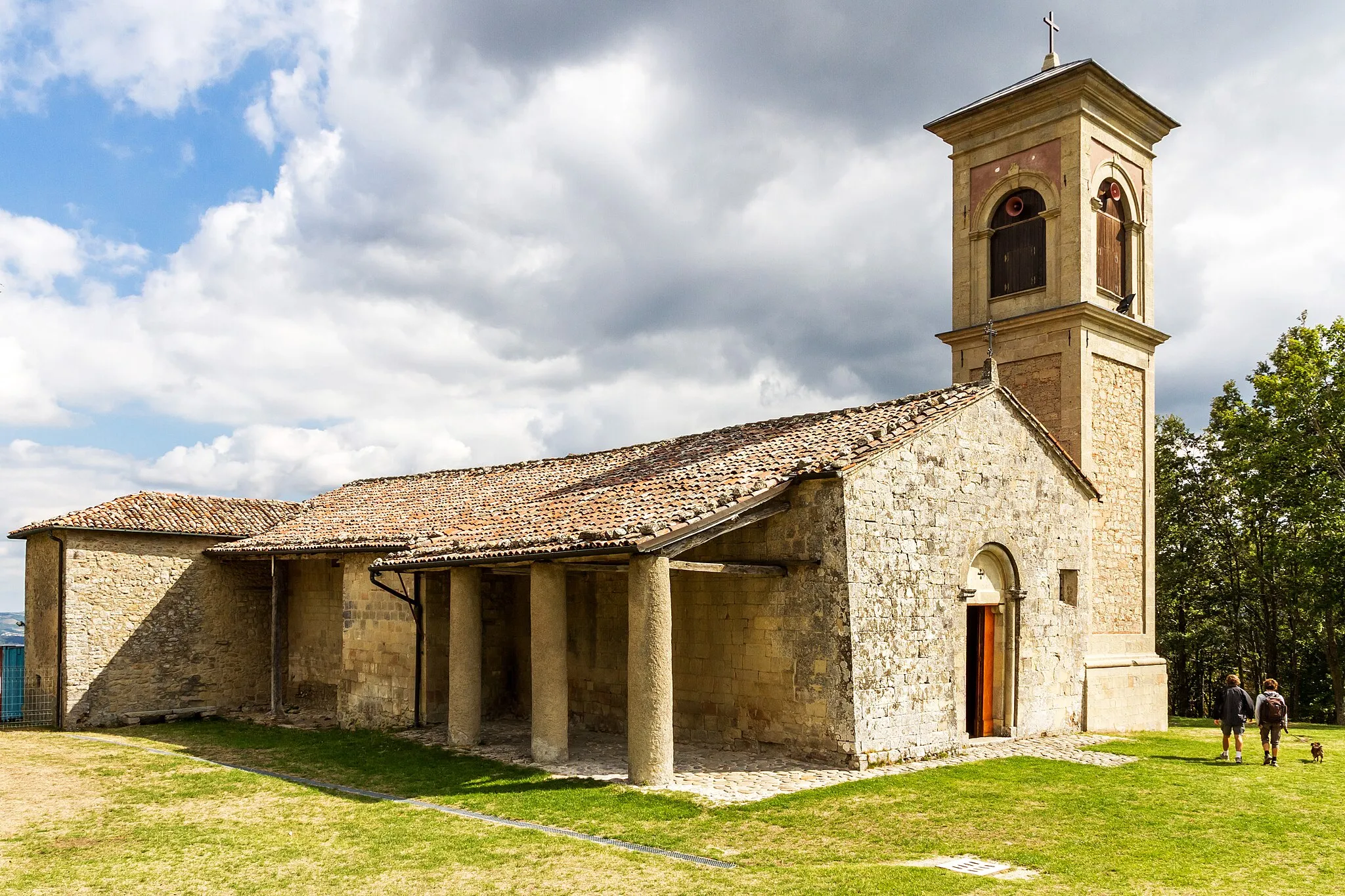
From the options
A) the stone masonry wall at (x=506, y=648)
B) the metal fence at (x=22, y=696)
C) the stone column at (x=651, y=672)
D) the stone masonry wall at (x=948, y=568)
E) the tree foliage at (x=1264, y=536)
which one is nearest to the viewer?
the stone column at (x=651, y=672)

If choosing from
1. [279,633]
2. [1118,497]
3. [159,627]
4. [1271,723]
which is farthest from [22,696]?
[1271,723]

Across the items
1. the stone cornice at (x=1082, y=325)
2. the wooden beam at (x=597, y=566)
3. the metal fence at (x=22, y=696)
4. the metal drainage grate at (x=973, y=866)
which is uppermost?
the stone cornice at (x=1082, y=325)

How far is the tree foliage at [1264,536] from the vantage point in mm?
25172

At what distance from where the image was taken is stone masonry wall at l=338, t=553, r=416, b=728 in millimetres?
17500

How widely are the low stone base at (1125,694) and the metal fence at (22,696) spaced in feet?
65.5

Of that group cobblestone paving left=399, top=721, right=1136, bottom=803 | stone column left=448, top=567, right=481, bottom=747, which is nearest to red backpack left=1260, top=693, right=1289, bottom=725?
cobblestone paving left=399, top=721, right=1136, bottom=803

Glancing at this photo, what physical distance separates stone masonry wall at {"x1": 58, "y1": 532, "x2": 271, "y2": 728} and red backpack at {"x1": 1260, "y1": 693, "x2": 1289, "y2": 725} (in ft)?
62.2

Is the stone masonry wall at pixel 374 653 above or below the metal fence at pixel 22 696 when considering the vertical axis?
above

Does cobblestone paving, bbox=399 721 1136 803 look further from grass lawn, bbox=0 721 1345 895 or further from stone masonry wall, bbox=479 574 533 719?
stone masonry wall, bbox=479 574 533 719

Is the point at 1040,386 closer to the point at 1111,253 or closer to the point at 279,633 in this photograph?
the point at 1111,253

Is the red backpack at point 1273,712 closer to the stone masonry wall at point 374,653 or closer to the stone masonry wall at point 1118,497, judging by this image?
the stone masonry wall at point 1118,497

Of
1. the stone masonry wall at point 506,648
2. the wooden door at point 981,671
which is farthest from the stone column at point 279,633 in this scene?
the wooden door at point 981,671

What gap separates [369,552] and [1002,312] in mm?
13562

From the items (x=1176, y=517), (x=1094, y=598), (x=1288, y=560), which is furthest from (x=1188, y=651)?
(x=1094, y=598)
